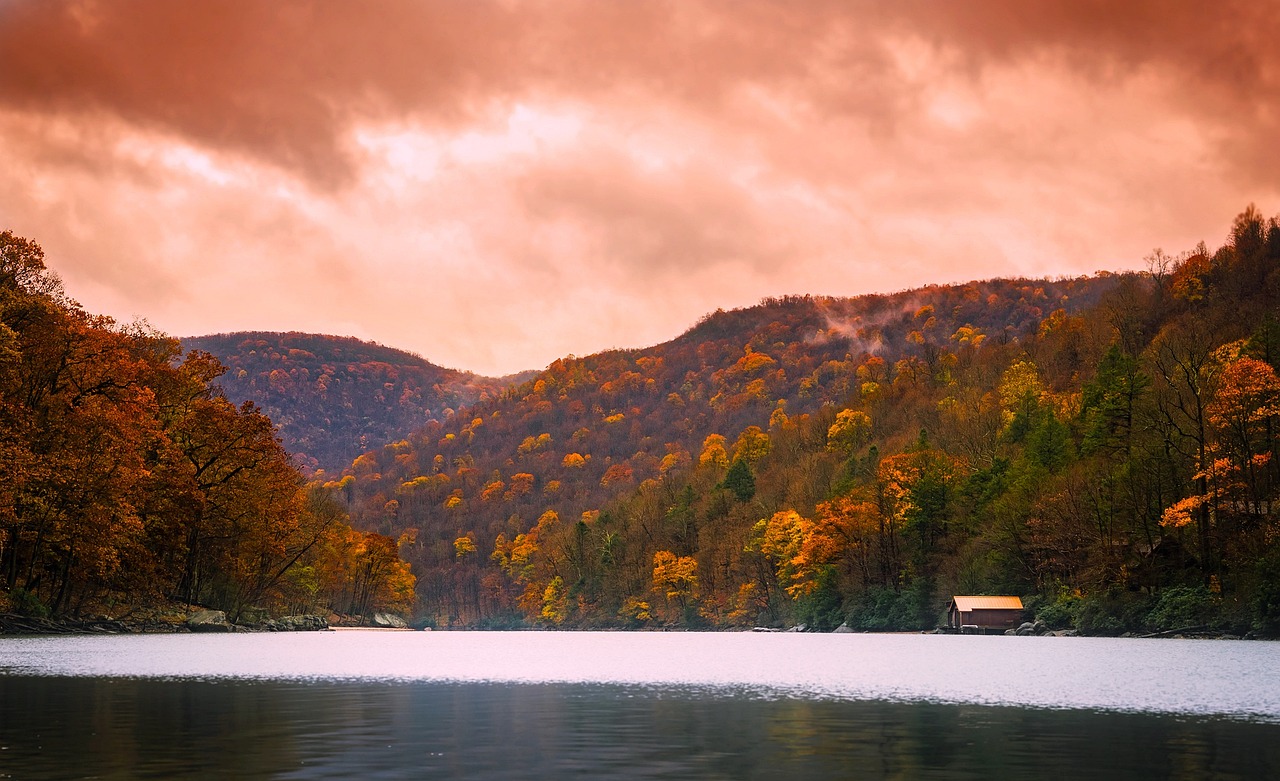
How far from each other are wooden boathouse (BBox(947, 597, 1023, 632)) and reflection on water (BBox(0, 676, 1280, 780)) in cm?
6709

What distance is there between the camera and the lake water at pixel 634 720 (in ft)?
54.4

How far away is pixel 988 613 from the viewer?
90.6 metres

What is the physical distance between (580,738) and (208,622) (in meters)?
68.2

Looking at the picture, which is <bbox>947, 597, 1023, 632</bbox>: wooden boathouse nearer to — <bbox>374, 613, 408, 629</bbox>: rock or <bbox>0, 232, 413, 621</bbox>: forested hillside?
<bbox>0, 232, 413, 621</bbox>: forested hillside

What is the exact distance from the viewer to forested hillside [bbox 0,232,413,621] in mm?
60344

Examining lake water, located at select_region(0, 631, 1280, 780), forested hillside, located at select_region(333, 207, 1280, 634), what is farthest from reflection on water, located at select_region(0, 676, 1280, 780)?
forested hillside, located at select_region(333, 207, 1280, 634)

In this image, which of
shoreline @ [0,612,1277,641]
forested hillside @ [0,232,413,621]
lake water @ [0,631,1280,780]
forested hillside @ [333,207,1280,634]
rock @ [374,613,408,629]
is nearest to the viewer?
lake water @ [0,631,1280,780]

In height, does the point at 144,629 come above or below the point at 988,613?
above

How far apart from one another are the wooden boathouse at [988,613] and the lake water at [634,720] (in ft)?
154

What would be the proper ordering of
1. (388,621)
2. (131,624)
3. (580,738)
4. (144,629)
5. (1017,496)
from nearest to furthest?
(580,738) → (144,629) → (131,624) → (1017,496) → (388,621)

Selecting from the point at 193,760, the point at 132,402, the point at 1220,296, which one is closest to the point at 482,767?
the point at 193,760

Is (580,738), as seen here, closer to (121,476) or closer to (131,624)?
(121,476)

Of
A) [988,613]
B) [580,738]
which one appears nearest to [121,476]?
[580,738]

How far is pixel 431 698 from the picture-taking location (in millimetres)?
27859
